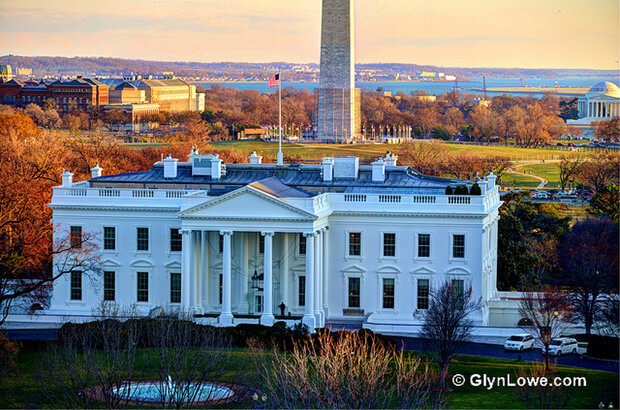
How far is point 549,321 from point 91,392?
72.6ft

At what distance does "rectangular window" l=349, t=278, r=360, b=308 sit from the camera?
222 ft

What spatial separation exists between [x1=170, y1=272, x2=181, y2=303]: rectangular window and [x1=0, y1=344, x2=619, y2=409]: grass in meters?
10.5

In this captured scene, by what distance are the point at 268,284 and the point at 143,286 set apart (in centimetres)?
739

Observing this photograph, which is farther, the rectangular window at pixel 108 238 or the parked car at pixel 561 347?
the rectangular window at pixel 108 238

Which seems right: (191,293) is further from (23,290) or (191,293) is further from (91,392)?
(91,392)

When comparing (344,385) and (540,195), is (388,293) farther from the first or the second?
(540,195)

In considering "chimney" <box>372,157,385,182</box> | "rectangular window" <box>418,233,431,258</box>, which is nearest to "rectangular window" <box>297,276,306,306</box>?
"rectangular window" <box>418,233,431,258</box>

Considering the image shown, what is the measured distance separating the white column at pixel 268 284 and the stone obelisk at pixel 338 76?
82.9 m

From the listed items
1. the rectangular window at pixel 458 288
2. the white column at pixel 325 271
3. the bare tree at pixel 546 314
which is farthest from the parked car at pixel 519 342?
the white column at pixel 325 271

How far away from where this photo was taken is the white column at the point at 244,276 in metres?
67.7

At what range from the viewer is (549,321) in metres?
59.6

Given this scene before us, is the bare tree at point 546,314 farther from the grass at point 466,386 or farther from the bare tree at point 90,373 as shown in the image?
the bare tree at point 90,373

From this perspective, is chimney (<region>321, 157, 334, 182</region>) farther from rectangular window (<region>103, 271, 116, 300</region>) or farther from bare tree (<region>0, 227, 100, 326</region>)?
bare tree (<region>0, 227, 100, 326</region>)

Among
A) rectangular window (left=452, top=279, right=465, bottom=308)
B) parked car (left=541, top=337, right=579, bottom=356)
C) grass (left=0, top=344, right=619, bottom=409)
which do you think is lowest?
grass (left=0, top=344, right=619, bottom=409)
